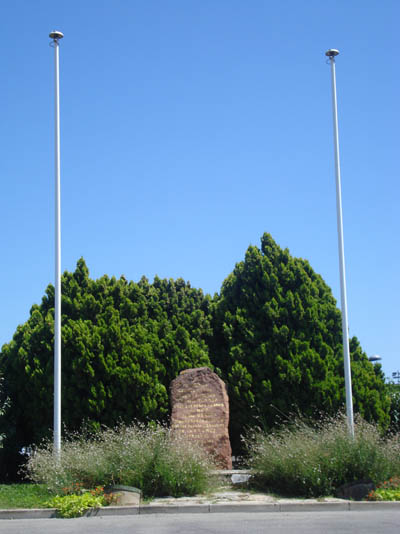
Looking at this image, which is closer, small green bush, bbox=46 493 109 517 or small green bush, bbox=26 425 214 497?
small green bush, bbox=46 493 109 517

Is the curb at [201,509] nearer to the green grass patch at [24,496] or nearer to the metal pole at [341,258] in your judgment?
the green grass patch at [24,496]

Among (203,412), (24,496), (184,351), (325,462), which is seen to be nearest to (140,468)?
(24,496)

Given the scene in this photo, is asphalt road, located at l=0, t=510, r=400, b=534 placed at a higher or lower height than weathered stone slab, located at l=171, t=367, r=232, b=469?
lower

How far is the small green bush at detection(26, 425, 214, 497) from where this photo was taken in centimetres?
1245

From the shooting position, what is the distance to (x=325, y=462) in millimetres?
12625

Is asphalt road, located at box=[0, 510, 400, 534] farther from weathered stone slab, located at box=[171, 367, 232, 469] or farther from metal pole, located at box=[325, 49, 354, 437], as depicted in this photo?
metal pole, located at box=[325, 49, 354, 437]

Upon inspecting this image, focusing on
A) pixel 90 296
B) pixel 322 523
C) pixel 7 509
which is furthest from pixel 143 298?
pixel 322 523

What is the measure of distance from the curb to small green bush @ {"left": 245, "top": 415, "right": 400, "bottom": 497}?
0.88 m

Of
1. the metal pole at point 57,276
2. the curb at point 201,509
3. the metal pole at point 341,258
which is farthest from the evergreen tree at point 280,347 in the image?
the metal pole at point 57,276

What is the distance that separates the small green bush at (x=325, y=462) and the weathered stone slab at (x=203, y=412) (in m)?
2.07

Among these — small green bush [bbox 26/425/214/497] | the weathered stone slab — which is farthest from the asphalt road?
the weathered stone slab

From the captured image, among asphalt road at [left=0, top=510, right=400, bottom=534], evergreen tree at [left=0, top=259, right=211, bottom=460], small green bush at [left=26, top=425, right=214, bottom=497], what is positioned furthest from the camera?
evergreen tree at [left=0, top=259, right=211, bottom=460]

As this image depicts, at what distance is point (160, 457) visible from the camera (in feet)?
40.9

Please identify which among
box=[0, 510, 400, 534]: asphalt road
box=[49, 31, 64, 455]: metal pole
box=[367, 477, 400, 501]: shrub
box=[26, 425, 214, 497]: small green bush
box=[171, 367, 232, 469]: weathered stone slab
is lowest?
box=[0, 510, 400, 534]: asphalt road
